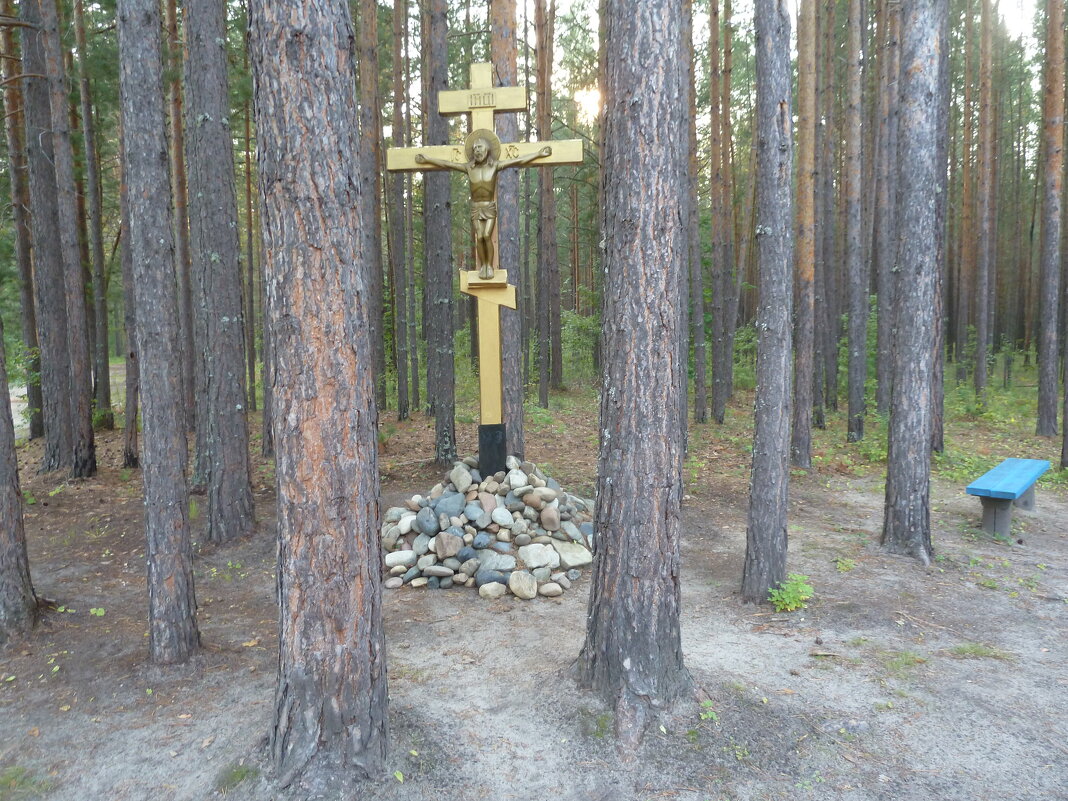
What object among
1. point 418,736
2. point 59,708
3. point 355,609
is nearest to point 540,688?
point 418,736

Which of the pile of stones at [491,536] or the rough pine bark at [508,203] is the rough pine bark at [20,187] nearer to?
the rough pine bark at [508,203]

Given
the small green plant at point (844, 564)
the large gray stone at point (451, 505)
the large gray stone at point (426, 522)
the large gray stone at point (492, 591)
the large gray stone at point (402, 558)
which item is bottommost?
the large gray stone at point (492, 591)

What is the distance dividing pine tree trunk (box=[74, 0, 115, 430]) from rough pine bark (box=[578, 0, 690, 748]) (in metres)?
Answer: 9.32

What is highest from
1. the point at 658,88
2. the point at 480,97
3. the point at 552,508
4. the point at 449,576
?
the point at 480,97

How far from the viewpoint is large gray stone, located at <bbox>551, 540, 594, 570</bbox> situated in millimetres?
6648

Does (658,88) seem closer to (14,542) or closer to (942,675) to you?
(942,675)

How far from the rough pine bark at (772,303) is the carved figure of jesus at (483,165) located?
7.02 ft

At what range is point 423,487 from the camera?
9.43m

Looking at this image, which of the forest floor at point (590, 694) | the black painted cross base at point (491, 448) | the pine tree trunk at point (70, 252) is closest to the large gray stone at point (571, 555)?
the forest floor at point (590, 694)

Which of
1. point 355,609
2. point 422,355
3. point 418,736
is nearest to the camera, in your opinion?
point 355,609

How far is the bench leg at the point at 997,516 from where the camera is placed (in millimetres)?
→ 7164

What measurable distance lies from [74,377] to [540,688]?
29.9 ft

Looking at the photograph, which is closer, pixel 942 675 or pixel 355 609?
pixel 355 609

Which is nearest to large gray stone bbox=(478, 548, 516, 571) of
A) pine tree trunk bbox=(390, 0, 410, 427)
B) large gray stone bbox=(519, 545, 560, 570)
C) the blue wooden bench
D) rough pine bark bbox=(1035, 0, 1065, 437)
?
large gray stone bbox=(519, 545, 560, 570)
